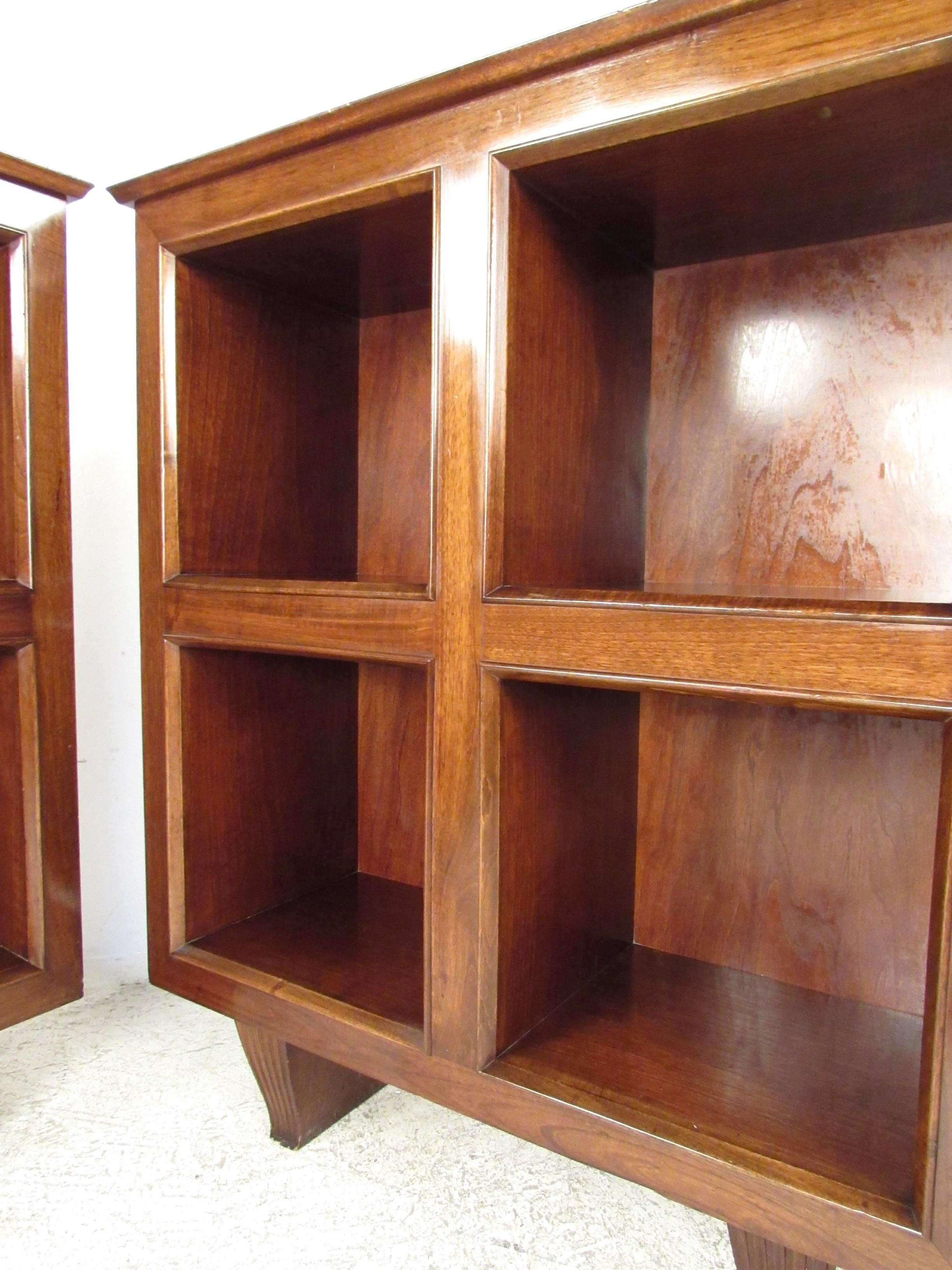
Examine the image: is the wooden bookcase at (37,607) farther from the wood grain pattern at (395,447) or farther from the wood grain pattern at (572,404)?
the wood grain pattern at (572,404)

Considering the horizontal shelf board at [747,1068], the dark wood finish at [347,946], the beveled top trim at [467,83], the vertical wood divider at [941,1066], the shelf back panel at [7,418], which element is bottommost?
the dark wood finish at [347,946]

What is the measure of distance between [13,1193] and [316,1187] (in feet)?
1.01

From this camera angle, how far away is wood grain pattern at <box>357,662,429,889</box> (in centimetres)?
125

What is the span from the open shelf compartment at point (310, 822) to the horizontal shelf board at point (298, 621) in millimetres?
66

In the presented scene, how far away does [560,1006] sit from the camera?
0.90 m

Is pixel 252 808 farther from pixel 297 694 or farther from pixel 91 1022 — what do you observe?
pixel 91 1022

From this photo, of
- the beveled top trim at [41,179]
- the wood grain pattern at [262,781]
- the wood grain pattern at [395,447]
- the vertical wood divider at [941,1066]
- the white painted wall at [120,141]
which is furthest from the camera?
the white painted wall at [120,141]

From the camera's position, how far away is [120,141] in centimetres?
141

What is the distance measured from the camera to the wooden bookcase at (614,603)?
0.66 meters

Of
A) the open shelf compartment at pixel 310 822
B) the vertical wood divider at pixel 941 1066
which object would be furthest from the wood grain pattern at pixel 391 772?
the vertical wood divider at pixel 941 1066

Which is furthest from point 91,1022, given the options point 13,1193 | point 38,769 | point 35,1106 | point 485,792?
point 485,792

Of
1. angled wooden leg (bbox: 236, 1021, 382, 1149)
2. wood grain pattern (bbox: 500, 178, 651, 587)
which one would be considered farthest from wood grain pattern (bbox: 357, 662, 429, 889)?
wood grain pattern (bbox: 500, 178, 651, 587)

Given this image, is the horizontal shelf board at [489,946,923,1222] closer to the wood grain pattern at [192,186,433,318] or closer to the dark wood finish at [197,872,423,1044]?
the dark wood finish at [197,872,423,1044]

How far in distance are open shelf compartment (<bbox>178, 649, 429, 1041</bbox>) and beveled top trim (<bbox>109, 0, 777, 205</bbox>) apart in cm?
50
